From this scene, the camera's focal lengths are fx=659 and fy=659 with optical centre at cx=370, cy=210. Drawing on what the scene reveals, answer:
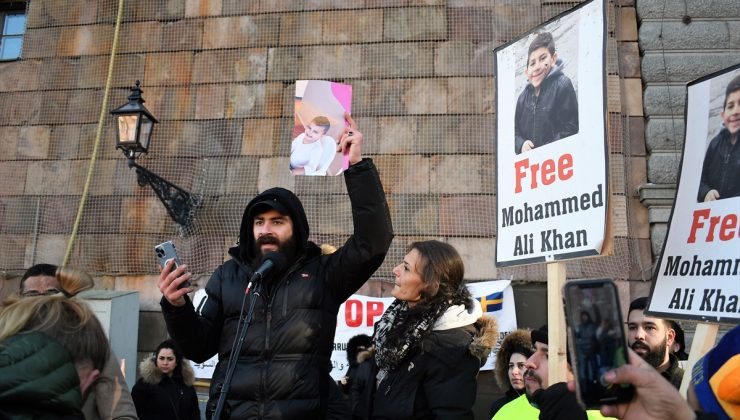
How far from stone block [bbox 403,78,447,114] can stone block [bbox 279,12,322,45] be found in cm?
127

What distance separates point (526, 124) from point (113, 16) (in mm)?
6593

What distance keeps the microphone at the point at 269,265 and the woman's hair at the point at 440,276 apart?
728 mm

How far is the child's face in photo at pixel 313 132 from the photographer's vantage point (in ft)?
11.8

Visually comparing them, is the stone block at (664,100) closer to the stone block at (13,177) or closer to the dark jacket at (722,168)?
the dark jacket at (722,168)

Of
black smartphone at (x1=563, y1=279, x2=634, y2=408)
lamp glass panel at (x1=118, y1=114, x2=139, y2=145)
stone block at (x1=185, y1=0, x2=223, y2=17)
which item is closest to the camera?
black smartphone at (x1=563, y1=279, x2=634, y2=408)

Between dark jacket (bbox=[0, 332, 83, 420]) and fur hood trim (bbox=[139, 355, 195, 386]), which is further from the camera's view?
fur hood trim (bbox=[139, 355, 195, 386])

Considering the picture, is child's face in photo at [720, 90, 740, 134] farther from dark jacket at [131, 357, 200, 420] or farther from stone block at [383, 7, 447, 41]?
dark jacket at [131, 357, 200, 420]

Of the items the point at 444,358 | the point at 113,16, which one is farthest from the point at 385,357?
the point at 113,16

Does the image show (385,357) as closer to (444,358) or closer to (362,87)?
(444,358)

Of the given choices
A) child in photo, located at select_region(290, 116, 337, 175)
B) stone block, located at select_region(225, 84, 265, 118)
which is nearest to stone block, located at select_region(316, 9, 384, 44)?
stone block, located at select_region(225, 84, 265, 118)

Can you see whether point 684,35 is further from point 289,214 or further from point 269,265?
point 269,265

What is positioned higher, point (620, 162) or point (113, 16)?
point (113, 16)

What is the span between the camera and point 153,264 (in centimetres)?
741

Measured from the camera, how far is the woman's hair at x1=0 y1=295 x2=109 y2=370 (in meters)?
1.89
